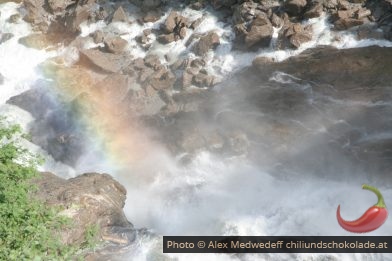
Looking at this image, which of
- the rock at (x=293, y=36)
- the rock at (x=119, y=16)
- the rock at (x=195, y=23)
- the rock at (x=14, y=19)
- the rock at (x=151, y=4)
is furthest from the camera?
the rock at (x=14, y=19)

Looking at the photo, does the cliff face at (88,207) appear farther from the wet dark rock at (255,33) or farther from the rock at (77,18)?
the rock at (77,18)

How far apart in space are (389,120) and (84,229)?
421 inches

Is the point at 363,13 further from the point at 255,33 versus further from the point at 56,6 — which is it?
the point at 56,6

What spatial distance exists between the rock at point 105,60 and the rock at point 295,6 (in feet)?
26.2

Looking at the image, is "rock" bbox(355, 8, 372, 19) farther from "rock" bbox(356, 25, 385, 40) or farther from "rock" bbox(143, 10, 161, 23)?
"rock" bbox(143, 10, 161, 23)

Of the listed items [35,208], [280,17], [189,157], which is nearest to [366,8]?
[280,17]

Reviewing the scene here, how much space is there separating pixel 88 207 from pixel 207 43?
445 inches

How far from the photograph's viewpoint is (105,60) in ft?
66.0

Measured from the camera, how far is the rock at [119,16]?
71.9 feet

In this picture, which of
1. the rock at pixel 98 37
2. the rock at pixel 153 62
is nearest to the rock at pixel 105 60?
the rock at pixel 98 37

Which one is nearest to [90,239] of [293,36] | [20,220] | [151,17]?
[20,220]

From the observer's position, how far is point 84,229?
9.63 m

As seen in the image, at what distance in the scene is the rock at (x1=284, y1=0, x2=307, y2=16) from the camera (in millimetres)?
18375

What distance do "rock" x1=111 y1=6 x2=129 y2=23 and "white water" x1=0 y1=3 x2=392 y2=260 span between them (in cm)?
654
